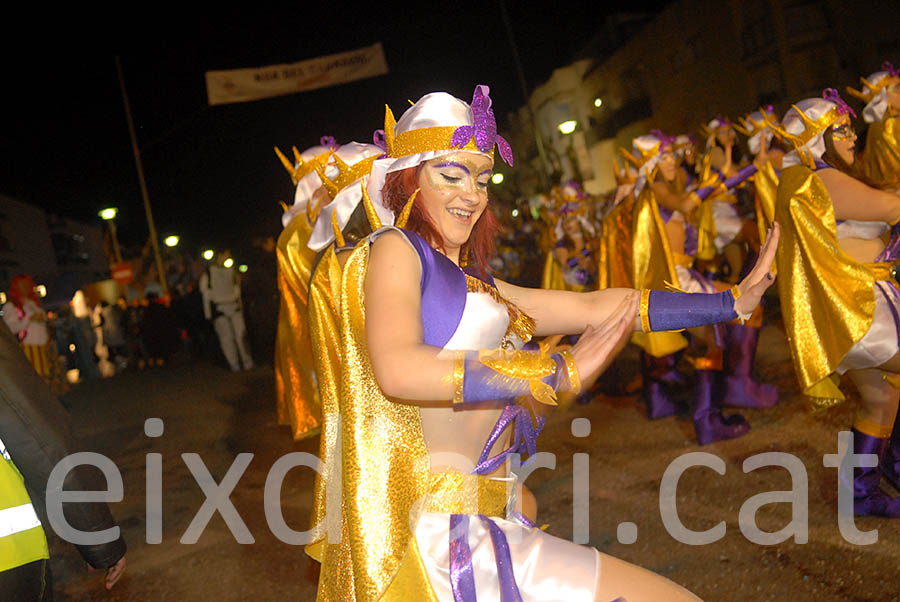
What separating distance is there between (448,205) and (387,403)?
0.54m

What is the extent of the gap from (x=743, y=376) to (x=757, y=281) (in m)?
4.23

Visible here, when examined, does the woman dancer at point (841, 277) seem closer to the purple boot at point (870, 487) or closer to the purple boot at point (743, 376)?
the purple boot at point (870, 487)

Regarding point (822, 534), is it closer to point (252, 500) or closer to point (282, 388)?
point (282, 388)

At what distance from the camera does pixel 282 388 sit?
5.47 m

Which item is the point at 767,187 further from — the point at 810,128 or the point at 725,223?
the point at 725,223

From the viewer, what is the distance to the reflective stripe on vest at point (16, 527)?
1.99 metres

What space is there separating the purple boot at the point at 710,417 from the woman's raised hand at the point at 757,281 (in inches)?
131

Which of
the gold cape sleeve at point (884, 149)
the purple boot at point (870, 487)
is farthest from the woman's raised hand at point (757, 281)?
the gold cape sleeve at point (884, 149)

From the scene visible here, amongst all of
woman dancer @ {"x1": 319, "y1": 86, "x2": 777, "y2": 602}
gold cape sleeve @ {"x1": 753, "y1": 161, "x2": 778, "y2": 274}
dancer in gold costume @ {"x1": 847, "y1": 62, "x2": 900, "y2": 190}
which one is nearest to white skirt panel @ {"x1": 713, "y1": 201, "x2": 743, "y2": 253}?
dancer in gold costume @ {"x1": 847, "y1": 62, "x2": 900, "y2": 190}

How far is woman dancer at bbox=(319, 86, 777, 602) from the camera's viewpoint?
1.64m

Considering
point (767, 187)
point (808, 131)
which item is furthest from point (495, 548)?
point (767, 187)

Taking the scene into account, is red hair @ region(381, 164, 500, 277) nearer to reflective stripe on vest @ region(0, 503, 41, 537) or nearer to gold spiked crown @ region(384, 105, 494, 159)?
gold spiked crown @ region(384, 105, 494, 159)

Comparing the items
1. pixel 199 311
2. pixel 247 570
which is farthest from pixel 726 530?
pixel 199 311

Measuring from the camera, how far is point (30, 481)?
8.29 feet
